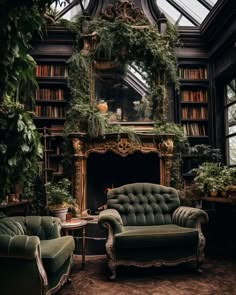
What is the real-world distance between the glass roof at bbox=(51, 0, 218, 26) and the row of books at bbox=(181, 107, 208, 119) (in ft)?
5.56

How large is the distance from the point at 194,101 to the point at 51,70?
2850mm

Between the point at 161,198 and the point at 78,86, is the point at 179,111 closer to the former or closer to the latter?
the point at 78,86

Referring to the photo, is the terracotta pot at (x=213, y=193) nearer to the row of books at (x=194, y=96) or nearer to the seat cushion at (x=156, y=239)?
the seat cushion at (x=156, y=239)

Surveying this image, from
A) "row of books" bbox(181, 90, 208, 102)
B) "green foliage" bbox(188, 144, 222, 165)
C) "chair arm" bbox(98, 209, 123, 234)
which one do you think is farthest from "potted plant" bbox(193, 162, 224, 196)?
"chair arm" bbox(98, 209, 123, 234)

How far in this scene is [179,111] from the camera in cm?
581

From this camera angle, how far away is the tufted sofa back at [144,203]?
3.73 metres

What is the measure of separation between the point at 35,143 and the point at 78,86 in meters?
3.66

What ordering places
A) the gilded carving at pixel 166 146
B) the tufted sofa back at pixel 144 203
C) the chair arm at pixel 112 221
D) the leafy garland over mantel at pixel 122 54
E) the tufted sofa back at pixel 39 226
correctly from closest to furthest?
the tufted sofa back at pixel 39 226
the chair arm at pixel 112 221
the tufted sofa back at pixel 144 203
the gilded carving at pixel 166 146
the leafy garland over mantel at pixel 122 54

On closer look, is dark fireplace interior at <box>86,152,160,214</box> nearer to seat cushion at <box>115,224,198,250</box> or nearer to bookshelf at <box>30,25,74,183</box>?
bookshelf at <box>30,25,74,183</box>

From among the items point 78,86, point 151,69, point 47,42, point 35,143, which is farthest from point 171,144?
point 35,143

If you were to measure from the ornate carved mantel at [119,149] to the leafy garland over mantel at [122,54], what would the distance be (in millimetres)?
258

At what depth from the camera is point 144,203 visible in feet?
12.6

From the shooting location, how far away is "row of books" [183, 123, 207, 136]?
5.87m

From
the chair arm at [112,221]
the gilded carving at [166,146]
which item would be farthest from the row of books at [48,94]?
the chair arm at [112,221]
